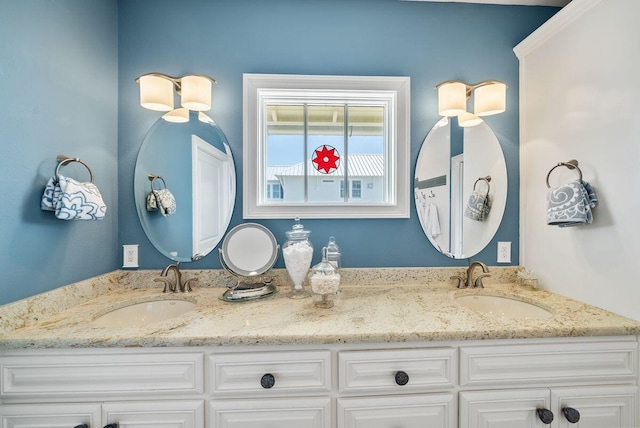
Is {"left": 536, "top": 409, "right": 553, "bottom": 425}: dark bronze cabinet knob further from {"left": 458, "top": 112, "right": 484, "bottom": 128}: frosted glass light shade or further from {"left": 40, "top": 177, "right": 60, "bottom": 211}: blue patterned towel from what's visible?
{"left": 40, "top": 177, "right": 60, "bottom": 211}: blue patterned towel

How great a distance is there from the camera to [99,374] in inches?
40.3

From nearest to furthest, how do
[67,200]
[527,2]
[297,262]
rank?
[67,200] → [297,262] → [527,2]

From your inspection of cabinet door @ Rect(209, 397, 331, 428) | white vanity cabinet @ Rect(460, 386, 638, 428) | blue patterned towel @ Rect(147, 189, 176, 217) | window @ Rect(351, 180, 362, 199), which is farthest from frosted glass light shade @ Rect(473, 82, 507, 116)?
blue patterned towel @ Rect(147, 189, 176, 217)

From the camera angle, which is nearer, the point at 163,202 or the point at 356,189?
the point at 163,202

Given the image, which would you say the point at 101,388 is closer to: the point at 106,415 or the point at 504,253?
the point at 106,415

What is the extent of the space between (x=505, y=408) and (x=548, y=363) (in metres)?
0.25

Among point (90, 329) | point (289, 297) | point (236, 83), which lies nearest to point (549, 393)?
point (289, 297)

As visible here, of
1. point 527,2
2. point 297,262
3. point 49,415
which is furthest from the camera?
point 527,2

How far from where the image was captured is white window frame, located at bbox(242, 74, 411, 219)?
1.65 metres

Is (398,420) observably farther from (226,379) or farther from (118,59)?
(118,59)

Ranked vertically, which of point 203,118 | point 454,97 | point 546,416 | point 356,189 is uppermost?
point 454,97

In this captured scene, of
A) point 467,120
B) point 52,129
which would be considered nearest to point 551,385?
point 467,120

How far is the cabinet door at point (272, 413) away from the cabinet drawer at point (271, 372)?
4cm

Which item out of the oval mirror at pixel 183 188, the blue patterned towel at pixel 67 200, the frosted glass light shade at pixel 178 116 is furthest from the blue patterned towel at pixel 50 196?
the frosted glass light shade at pixel 178 116
